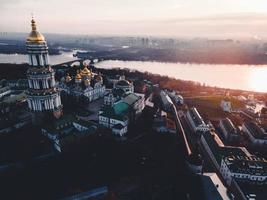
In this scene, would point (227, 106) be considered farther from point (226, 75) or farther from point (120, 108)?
point (226, 75)

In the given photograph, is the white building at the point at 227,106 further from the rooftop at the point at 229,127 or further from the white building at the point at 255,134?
the white building at the point at 255,134

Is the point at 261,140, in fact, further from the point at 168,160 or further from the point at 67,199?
the point at 67,199

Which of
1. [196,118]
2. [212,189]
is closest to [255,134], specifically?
[196,118]

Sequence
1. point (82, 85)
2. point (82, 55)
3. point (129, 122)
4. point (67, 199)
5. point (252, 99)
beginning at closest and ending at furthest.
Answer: point (67, 199), point (129, 122), point (82, 85), point (252, 99), point (82, 55)

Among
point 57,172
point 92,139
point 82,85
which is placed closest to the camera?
point 57,172

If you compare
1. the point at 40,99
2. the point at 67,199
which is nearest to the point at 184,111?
the point at 40,99

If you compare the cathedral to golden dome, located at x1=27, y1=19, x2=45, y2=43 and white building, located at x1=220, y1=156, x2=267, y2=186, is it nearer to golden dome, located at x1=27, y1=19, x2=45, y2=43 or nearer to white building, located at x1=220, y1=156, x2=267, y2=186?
golden dome, located at x1=27, y1=19, x2=45, y2=43
